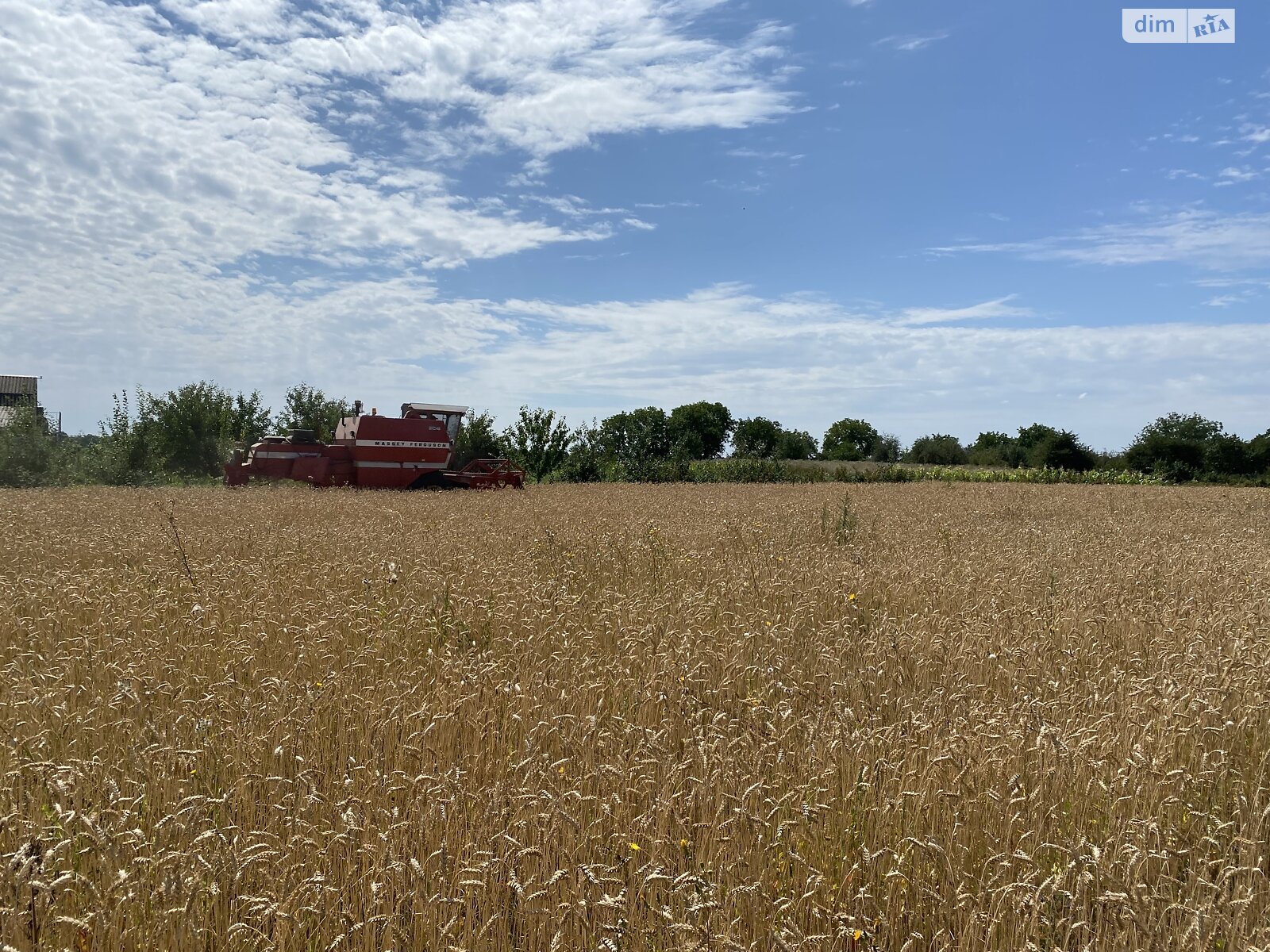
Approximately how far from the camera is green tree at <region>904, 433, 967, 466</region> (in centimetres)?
6512

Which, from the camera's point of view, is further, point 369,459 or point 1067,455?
point 1067,455

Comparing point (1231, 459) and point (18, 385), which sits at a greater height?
point (18, 385)

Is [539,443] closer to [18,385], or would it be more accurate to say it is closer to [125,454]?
[125,454]

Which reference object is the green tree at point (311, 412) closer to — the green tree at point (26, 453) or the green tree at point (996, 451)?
the green tree at point (26, 453)

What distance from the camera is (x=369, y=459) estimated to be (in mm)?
23750

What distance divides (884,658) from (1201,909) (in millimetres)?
2935

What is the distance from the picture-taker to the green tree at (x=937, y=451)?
65.1 meters

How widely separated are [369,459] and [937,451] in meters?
52.9

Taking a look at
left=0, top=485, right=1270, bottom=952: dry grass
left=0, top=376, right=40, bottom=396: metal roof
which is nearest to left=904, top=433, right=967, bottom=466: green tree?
left=0, top=485, right=1270, bottom=952: dry grass

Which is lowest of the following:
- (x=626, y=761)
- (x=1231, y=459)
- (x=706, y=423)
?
(x=626, y=761)

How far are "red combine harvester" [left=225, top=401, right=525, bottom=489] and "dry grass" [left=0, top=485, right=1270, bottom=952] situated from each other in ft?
51.8

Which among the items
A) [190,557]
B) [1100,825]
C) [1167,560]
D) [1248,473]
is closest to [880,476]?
[1248,473]

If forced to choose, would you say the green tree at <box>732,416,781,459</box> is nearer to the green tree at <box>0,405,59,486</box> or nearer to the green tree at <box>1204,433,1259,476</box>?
the green tree at <box>1204,433,1259,476</box>

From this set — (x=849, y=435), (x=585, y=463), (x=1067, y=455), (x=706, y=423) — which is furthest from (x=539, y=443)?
(x=849, y=435)
